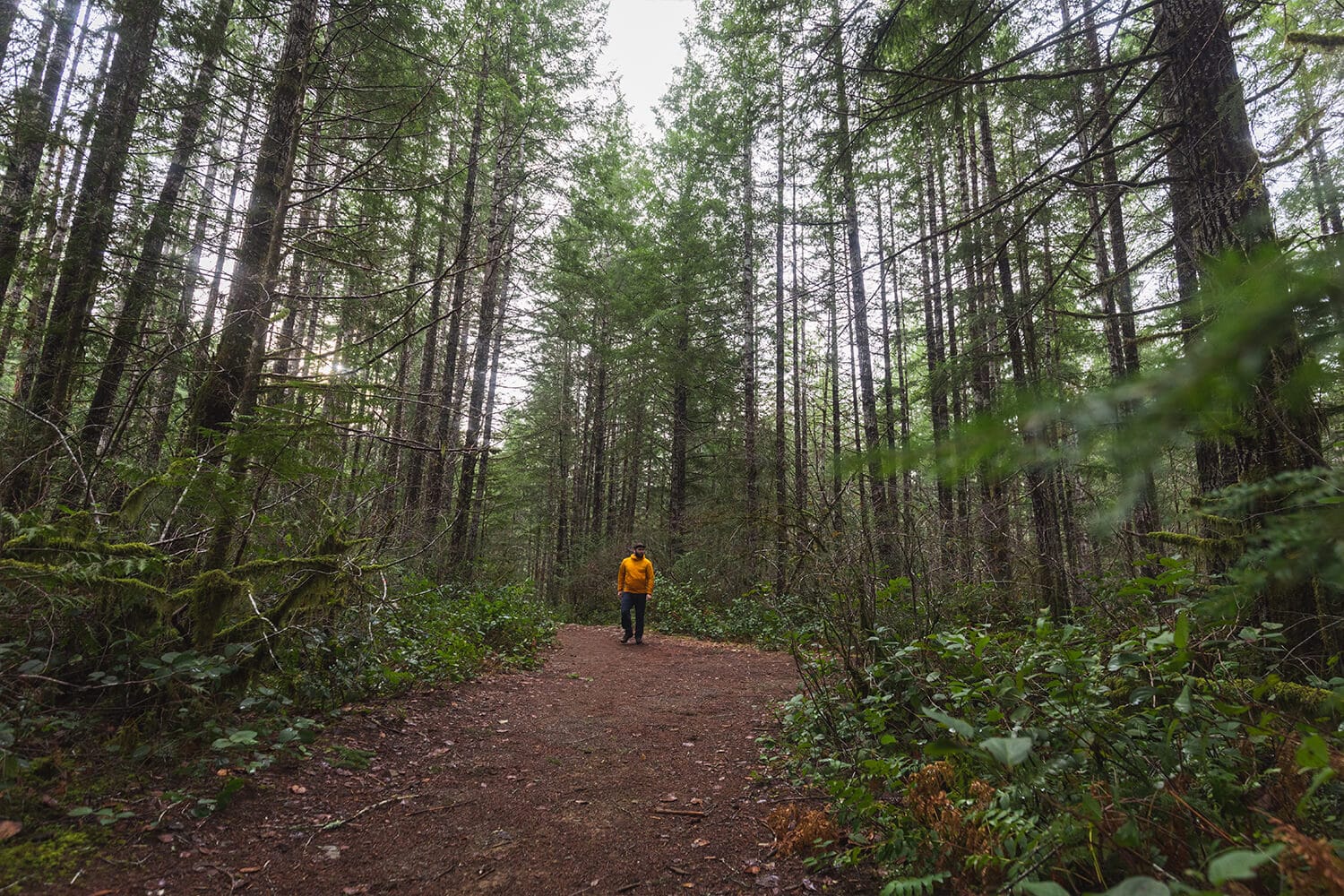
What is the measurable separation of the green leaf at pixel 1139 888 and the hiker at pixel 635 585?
870 centimetres

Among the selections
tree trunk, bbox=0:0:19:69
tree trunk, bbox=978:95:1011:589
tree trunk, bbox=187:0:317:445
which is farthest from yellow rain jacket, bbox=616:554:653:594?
tree trunk, bbox=0:0:19:69

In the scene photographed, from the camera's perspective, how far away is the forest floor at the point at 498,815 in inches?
101

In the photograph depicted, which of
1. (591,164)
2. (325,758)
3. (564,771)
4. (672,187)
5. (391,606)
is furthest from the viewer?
(672,187)

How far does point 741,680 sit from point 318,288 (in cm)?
1540

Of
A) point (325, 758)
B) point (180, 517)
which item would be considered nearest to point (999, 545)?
point (325, 758)

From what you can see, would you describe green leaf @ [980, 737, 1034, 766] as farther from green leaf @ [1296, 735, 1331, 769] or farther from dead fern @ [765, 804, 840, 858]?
dead fern @ [765, 804, 840, 858]

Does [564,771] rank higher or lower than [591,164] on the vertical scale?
lower

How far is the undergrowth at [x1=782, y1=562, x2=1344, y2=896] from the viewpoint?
1585 millimetres

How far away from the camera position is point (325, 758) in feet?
12.0

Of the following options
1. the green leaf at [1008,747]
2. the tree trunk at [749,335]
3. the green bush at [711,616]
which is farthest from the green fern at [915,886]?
the tree trunk at [749,335]

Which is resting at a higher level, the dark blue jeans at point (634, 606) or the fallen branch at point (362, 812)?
the dark blue jeans at point (634, 606)

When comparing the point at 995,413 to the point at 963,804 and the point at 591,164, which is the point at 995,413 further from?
the point at 591,164

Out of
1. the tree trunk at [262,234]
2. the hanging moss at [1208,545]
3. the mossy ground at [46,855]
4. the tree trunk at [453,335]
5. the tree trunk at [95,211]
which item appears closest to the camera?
the mossy ground at [46,855]

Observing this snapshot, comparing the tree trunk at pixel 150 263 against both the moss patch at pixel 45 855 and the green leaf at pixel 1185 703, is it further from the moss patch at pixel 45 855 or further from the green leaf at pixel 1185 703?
the green leaf at pixel 1185 703
